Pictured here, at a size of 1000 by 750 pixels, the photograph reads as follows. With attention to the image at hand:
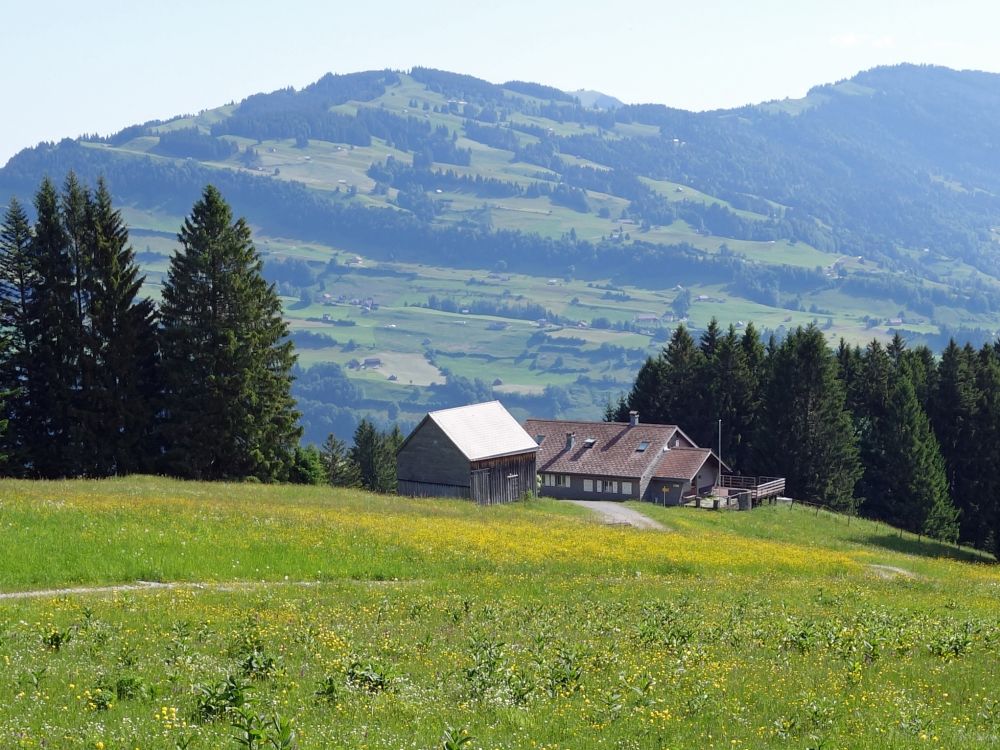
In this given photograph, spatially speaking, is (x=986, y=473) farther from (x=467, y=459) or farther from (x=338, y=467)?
(x=338, y=467)

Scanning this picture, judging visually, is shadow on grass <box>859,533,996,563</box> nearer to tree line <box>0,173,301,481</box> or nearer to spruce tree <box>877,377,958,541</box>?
spruce tree <box>877,377,958,541</box>

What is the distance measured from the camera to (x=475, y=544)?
4244 cm

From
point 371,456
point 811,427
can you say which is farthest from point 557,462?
point 371,456

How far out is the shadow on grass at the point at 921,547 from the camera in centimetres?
6931

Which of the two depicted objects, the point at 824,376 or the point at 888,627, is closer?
the point at 888,627

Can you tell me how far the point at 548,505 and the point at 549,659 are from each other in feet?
173

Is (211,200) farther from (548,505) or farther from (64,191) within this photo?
(548,505)

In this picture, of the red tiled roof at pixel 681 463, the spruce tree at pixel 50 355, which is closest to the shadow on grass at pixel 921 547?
the red tiled roof at pixel 681 463

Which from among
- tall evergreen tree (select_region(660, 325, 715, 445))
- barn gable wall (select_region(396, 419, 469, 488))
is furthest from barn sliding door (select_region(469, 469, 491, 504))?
tall evergreen tree (select_region(660, 325, 715, 445))

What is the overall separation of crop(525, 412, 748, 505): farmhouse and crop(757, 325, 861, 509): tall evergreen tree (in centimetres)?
714

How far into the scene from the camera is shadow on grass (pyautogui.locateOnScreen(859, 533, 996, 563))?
69312 mm

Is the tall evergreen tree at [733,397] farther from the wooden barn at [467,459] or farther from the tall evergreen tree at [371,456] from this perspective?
the tall evergreen tree at [371,456]

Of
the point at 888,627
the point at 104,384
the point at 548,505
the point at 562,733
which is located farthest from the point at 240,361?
the point at 562,733

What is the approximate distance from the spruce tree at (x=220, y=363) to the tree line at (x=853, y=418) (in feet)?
156
